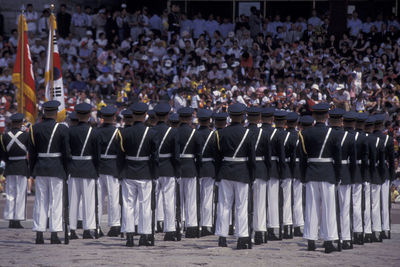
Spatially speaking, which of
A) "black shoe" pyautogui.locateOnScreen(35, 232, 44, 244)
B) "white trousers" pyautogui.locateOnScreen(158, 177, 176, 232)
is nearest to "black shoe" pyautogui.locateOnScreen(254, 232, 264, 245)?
"white trousers" pyautogui.locateOnScreen(158, 177, 176, 232)

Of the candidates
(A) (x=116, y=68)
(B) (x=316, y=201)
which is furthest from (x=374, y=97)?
(B) (x=316, y=201)

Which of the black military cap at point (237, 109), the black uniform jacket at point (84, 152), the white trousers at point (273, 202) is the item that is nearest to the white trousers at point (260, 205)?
the white trousers at point (273, 202)

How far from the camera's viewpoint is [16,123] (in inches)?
592

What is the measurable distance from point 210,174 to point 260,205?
1.29m

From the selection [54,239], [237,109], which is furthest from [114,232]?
[237,109]

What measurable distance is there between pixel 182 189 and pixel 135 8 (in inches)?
834

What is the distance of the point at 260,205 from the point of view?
13.1 meters

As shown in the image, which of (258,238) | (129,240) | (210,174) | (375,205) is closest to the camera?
(129,240)

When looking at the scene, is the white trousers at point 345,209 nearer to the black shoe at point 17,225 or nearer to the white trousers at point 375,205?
the white trousers at point 375,205

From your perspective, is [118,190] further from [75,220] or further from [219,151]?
[219,151]

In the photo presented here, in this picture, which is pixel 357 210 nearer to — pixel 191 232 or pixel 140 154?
pixel 191 232

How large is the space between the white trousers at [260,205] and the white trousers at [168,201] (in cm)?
120

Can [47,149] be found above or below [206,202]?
above

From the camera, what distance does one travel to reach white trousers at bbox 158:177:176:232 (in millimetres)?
13242
